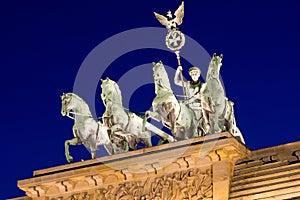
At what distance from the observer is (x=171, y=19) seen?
21312 mm

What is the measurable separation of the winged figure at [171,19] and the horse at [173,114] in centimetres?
156

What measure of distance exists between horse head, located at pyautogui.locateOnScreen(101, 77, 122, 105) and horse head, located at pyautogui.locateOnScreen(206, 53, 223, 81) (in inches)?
98.6

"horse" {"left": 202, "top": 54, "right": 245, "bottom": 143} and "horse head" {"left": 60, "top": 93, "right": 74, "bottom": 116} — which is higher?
"horse head" {"left": 60, "top": 93, "right": 74, "bottom": 116}

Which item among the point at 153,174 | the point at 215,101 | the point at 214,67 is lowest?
the point at 153,174

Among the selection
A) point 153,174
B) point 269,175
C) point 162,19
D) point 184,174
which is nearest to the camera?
point 269,175

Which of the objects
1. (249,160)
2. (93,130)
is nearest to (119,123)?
(93,130)

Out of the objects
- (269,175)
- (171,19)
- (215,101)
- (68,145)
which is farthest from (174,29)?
(269,175)

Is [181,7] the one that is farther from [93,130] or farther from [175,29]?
[93,130]

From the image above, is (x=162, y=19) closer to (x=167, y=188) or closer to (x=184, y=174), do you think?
(x=184, y=174)

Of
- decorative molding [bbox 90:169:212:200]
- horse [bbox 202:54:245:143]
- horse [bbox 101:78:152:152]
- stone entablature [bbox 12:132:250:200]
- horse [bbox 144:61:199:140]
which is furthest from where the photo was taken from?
horse [bbox 101:78:152:152]

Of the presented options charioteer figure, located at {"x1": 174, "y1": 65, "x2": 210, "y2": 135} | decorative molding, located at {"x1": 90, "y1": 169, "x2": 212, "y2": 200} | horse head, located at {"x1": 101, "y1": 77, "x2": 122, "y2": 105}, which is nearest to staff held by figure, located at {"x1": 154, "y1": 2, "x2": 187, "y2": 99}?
charioteer figure, located at {"x1": 174, "y1": 65, "x2": 210, "y2": 135}

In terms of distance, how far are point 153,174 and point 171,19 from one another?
12.9ft

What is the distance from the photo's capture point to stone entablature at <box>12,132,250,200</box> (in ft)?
60.7

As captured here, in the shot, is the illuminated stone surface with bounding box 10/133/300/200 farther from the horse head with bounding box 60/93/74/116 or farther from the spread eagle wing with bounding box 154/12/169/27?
the spread eagle wing with bounding box 154/12/169/27
